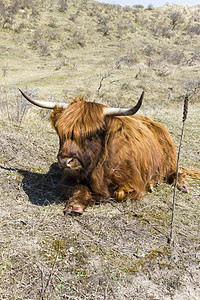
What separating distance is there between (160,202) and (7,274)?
2074 mm

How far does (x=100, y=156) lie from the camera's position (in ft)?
10.1

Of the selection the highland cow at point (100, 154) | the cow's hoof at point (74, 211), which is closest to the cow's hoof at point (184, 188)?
the highland cow at point (100, 154)

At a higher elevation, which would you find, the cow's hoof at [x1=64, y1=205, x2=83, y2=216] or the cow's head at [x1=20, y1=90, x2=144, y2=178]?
the cow's head at [x1=20, y1=90, x2=144, y2=178]

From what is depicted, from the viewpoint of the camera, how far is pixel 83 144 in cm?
286

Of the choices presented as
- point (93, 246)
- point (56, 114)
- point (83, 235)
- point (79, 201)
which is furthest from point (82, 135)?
point (93, 246)

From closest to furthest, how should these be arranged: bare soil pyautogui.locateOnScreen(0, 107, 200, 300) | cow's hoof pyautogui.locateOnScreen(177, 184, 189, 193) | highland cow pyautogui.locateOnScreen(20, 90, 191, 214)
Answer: bare soil pyautogui.locateOnScreen(0, 107, 200, 300) < highland cow pyautogui.locateOnScreen(20, 90, 191, 214) < cow's hoof pyautogui.locateOnScreen(177, 184, 189, 193)

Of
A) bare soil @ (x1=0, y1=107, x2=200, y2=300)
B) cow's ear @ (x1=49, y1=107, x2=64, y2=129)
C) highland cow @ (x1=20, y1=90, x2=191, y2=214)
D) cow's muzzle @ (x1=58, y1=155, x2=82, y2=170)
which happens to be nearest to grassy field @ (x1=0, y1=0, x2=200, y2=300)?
bare soil @ (x1=0, y1=107, x2=200, y2=300)

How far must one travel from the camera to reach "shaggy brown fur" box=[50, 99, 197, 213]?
285 cm

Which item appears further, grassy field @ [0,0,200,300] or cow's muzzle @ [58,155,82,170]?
cow's muzzle @ [58,155,82,170]

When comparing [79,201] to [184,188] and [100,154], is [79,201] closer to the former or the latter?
[100,154]

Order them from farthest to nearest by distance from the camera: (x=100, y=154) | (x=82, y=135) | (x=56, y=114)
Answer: (x=56, y=114)
(x=100, y=154)
(x=82, y=135)

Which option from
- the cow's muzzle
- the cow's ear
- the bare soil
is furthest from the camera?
the cow's ear

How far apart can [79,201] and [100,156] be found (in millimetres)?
577

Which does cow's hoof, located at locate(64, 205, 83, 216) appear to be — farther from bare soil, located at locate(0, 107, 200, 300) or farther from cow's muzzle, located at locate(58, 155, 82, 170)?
cow's muzzle, located at locate(58, 155, 82, 170)
